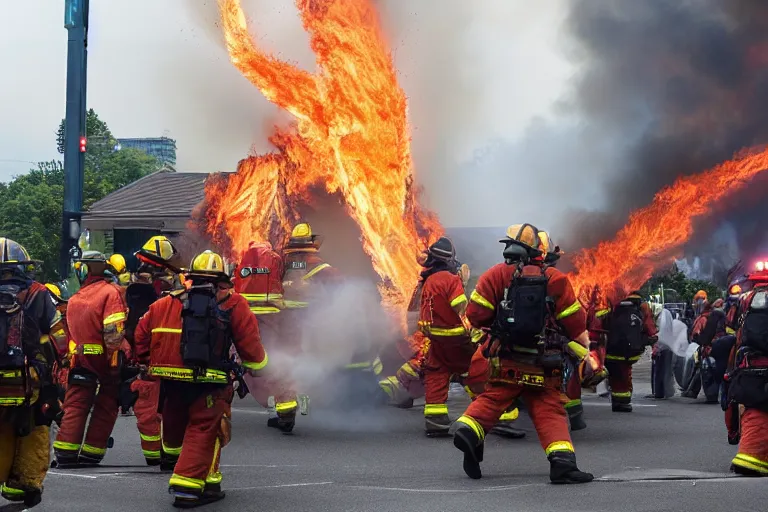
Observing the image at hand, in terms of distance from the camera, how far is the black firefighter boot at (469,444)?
7.56 meters

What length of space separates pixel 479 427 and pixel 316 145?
631 centimetres

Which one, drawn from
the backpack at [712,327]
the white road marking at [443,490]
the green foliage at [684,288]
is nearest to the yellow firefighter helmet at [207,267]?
the white road marking at [443,490]

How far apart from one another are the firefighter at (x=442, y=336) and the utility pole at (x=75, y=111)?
9.89 metres

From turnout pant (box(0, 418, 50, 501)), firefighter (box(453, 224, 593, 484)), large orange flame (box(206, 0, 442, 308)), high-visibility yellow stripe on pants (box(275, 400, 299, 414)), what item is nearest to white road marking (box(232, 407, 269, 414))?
large orange flame (box(206, 0, 442, 308))

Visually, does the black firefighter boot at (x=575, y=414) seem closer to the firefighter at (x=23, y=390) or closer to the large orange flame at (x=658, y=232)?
the large orange flame at (x=658, y=232)

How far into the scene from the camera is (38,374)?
262 inches

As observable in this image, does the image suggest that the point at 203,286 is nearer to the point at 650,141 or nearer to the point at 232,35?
the point at 232,35

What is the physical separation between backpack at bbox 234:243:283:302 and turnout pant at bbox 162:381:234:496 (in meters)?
4.36

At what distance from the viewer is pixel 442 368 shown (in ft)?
34.2

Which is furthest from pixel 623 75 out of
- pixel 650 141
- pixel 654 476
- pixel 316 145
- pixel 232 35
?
pixel 654 476

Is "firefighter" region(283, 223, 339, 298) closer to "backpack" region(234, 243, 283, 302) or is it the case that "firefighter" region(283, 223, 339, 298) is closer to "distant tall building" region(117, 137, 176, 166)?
"backpack" region(234, 243, 283, 302)

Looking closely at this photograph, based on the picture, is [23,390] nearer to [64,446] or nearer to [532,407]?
[64,446]

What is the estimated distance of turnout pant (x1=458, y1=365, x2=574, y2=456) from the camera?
754 cm

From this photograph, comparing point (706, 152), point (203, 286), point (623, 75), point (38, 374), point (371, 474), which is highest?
point (623, 75)
